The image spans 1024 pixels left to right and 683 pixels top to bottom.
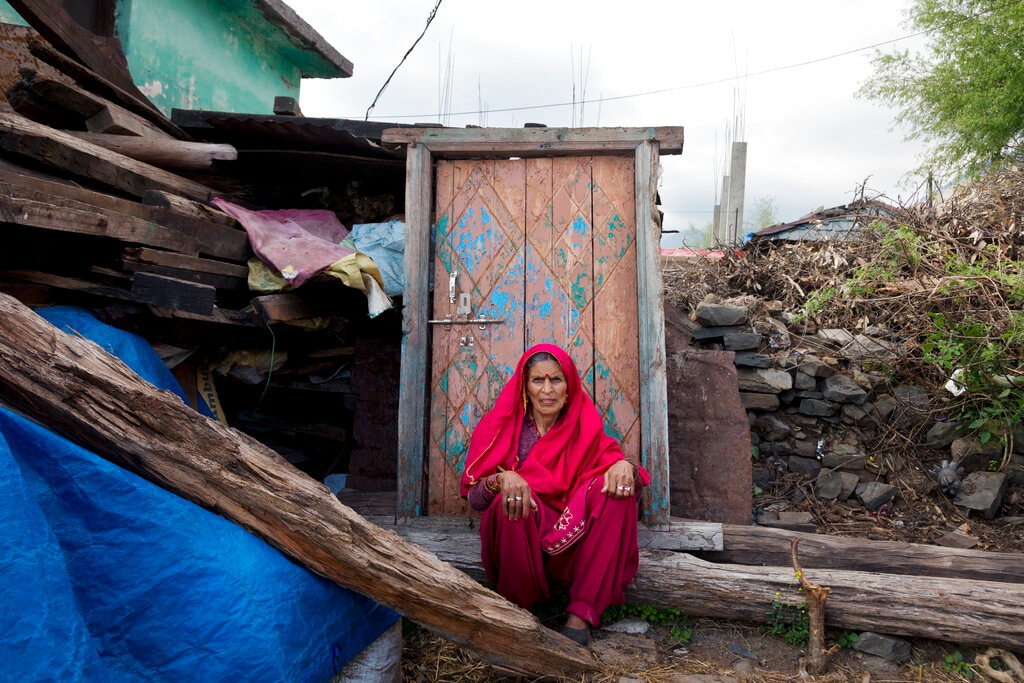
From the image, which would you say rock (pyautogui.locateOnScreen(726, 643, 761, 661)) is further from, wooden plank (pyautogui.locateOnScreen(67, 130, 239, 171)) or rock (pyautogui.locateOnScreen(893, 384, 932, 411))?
wooden plank (pyautogui.locateOnScreen(67, 130, 239, 171))

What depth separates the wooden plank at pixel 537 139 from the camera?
12.7 feet

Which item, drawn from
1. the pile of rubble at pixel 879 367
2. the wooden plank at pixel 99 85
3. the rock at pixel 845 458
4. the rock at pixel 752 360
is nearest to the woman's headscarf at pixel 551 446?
the pile of rubble at pixel 879 367

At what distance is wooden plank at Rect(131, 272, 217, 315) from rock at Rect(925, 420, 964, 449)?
14.9ft

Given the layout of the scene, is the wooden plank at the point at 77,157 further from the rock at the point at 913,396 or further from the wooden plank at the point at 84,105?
the rock at the point at 913,396

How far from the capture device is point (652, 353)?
12.2ft

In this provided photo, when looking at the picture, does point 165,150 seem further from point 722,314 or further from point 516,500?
point 722,314

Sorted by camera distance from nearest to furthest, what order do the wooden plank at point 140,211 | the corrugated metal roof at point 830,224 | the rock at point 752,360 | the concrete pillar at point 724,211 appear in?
the wooden plank at point 140,211 → the rock at point 752,360 → the corrugated metal roof at point 830,224 → the concrete pillar at point 724,211

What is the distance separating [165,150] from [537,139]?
2.33 meters

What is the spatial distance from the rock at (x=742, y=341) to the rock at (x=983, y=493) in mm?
1537

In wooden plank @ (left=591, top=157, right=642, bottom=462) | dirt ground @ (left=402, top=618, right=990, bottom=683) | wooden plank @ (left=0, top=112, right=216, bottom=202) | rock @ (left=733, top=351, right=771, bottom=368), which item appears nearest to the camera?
dirt ground @ (left=402, top=618, right=990, bottom=683)

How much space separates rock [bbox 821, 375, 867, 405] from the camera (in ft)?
16.1

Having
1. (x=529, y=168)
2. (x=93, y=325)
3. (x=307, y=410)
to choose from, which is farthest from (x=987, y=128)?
(x=93, y=325)

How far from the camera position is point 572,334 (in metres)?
3.88

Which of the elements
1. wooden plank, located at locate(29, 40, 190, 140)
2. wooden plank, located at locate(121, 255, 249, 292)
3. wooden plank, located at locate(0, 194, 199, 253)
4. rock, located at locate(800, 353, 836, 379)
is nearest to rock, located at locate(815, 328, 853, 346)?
rock, located at locate(800, 353, 836, 379)
